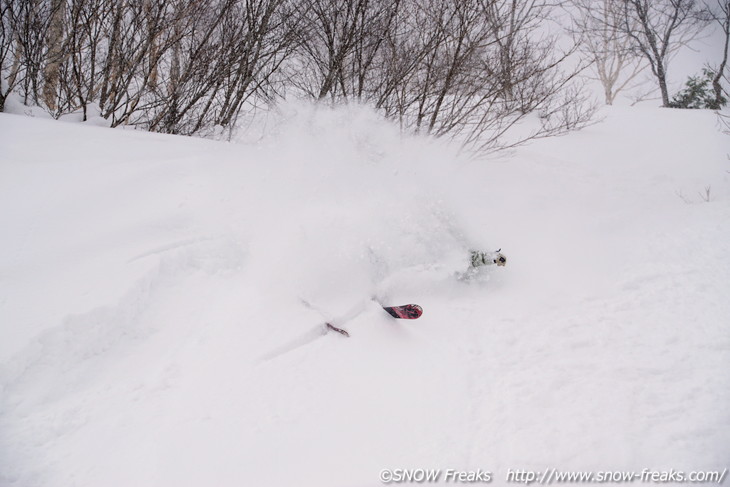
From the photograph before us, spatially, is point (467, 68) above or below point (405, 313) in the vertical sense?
above

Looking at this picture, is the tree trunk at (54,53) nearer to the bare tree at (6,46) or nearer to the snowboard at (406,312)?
the bare tree at (6,46)

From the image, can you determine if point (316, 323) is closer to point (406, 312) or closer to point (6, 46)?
point (406, 312)

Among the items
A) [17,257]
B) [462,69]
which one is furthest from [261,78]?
[17,257]

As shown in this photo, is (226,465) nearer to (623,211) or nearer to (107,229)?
(107,229)

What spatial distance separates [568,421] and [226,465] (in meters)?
2.15

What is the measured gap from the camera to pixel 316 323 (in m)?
3.51

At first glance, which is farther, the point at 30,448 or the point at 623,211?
the point at 623,211

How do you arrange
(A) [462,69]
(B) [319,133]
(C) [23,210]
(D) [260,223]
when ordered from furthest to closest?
(A) [462,69] → (B) [319,133] → (D) [260,223] → (C) [23,210]

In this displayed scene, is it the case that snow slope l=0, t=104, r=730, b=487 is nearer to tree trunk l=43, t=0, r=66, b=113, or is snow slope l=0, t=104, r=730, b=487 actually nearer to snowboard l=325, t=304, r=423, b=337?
snowboard l=325, t=304, r=423, b=337

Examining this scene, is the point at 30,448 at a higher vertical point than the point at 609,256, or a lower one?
lower

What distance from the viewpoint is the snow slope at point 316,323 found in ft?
7.63

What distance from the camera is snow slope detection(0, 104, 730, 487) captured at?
2.32 m

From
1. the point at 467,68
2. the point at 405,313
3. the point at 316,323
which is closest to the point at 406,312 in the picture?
the point at 405,313

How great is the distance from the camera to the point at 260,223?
14.6 ft
